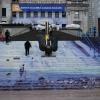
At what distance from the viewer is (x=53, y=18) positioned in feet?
365

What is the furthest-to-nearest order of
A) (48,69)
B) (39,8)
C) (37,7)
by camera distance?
(37,7)
(39,8)
(48,69)

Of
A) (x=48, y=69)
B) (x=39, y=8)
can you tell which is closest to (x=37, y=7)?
(x=39, y=8)

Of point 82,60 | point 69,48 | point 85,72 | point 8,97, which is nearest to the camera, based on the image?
point 8,97

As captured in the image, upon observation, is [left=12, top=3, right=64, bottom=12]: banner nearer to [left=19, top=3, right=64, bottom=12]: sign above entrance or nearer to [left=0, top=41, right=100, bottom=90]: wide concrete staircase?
[left=19, top=3, right=64, bottom=12]: sign above entrance

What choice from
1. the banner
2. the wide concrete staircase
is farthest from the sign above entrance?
the wide concrete staircase

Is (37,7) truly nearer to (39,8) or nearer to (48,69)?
(39,8)

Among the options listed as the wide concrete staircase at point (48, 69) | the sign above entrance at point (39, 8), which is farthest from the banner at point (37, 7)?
the wide concrete staircase at point (48, 69)

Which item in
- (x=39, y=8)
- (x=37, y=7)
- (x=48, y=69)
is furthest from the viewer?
(x=37, y=7)

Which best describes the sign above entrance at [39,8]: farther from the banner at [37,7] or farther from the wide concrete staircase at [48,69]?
the wide concrete staircase at [48,69]

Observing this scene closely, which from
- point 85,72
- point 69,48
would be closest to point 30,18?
point 69,48

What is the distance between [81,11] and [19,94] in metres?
82.5

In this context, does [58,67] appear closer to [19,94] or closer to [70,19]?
[19,94]

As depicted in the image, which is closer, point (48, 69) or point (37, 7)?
point (48, 69)

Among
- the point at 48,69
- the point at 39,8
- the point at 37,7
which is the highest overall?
the point at 37,7
